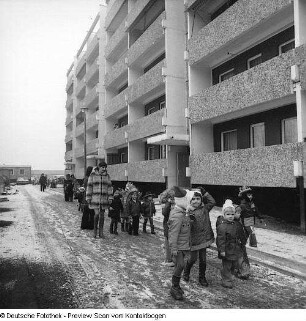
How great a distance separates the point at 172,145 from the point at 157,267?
11789 millimetres

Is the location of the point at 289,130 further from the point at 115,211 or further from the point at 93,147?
the point at 93,147

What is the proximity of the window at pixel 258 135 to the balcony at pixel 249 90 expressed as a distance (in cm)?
126

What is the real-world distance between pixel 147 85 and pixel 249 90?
29.4 feet

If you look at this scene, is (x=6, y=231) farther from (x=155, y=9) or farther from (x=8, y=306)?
(x=155, y=9)

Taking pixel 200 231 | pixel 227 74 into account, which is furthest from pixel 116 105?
pixel 200 231

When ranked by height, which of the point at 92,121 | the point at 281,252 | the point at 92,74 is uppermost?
the point at 92,74

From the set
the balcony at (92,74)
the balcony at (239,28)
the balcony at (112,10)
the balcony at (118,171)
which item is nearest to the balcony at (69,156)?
the balcony at (92,74)

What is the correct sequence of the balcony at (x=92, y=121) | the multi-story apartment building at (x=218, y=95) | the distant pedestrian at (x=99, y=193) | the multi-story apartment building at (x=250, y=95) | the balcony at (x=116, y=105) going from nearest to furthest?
the distant pedestrian at (x=99, y=193)
the multi-story apartment building at (x=250, y=95)
the multi-story apartment building at (x=218, y=95)
the balcony at (x=116, y=105)
the balcony at (x=92, y=121)

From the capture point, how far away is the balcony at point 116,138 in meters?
22.9

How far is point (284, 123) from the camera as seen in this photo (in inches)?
451

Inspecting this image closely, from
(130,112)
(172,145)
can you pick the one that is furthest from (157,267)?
(130,112)

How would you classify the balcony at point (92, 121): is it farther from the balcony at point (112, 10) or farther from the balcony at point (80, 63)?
the balcony at point (112, 10)

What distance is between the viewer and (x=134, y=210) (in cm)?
886

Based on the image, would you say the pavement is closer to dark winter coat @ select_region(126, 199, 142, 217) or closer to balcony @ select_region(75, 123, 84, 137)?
dark winter coat @ select_region(126, 199, 142, 217)
